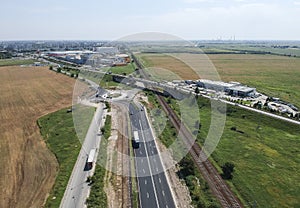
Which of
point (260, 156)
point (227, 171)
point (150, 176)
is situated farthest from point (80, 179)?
point (260, 156)

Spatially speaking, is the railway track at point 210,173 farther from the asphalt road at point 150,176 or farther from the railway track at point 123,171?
the railway track at point 123,171

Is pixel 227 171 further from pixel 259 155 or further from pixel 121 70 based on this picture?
pixel 121 70

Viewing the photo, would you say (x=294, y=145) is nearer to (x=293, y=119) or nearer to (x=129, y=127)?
(x=293, y=119)

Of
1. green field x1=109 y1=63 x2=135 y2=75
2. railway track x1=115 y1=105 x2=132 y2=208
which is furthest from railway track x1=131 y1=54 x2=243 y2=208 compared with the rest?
green field x1=109 y1=63 x2=135 y2=75

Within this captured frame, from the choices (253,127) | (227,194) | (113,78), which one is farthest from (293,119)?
(113,78)

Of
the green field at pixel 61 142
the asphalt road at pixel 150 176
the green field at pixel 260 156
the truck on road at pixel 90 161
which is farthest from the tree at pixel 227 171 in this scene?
the green field at pixel 61 142
